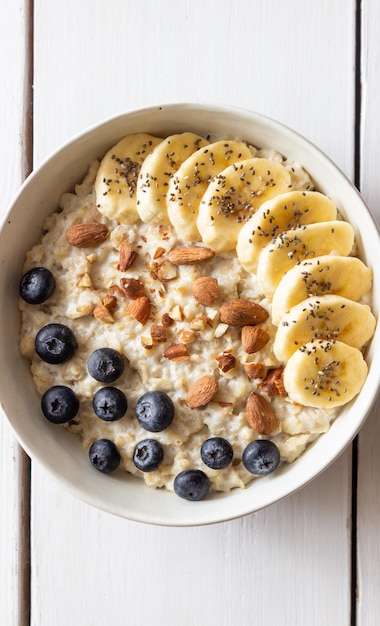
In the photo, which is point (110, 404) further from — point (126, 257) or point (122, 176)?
point (122, 176)

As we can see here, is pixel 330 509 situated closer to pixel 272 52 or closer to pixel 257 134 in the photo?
pixel 257 134

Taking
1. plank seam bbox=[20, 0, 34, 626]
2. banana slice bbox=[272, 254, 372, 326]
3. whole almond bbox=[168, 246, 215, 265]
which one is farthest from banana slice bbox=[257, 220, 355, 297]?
plank seam bbox=[20, 0, 34, 626]

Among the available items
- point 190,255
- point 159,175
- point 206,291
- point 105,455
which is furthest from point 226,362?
point 159,175

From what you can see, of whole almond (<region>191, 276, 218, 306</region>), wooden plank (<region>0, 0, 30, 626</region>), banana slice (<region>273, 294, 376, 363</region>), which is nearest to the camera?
banana slice (<region>273, 294, 376, 363</region>)

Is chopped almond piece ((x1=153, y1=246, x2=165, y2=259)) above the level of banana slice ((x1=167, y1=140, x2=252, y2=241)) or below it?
below

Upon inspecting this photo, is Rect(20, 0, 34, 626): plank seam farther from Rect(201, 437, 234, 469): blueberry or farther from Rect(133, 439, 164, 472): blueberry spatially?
Rect(201, 437, 234, 469): blueberry

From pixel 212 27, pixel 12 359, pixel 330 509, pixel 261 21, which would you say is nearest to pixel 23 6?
pixel 212 27
